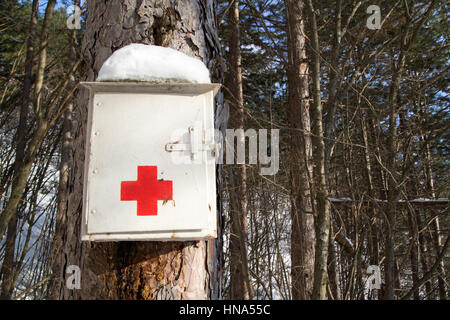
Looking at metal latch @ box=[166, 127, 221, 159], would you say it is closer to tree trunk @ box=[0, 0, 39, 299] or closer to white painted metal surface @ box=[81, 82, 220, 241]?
white painted metal surface @ box=[81, 82, 220, 241]

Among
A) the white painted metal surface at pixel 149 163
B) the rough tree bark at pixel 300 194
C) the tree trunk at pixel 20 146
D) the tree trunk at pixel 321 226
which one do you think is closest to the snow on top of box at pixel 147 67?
the white painted metal surface at pixel 149 163

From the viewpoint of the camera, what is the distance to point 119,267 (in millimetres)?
1003

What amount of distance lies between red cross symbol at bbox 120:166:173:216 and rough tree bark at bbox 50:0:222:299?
0.11 meters

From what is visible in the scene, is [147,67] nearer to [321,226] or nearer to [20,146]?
[321,226]

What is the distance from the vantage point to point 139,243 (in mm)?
1022

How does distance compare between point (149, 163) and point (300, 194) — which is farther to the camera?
point (300, 194)

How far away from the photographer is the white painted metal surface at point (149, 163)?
0.99 meters

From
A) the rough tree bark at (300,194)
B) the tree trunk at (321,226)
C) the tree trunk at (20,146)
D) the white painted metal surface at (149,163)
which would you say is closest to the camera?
the white painted metal surface at (149,163)

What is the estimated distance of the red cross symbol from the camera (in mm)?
990

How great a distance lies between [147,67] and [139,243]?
52 cm

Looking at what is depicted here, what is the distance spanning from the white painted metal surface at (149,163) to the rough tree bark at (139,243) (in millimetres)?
82

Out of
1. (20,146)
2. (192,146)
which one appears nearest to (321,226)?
(192,146)

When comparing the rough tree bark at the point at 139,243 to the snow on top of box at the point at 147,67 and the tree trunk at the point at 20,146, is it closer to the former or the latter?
the snow on top of box at the point at 147,67
